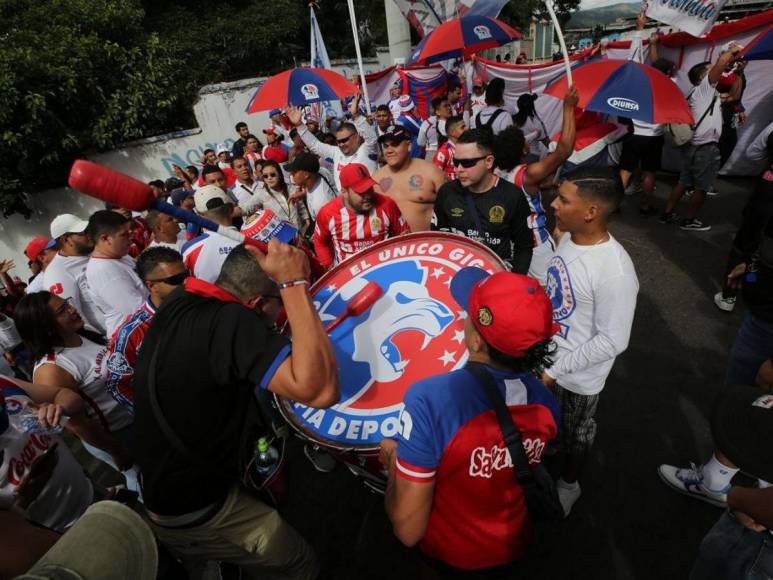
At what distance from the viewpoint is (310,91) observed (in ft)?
19.0

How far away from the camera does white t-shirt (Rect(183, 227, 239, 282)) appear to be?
373 cm

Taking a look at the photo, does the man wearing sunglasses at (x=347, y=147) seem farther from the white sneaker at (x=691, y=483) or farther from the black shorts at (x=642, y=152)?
the white sneaker at (x=691, y=483)

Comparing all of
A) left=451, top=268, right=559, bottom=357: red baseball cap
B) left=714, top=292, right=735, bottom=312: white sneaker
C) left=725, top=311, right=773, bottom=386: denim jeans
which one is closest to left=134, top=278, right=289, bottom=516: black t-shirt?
left=451, top=268, right=559, bottom=357: red baseball cap

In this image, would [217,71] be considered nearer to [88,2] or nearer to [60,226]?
[88,2]

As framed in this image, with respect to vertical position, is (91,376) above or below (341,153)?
below

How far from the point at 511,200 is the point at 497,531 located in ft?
7.95

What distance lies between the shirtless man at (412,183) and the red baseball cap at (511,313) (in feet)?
9.57

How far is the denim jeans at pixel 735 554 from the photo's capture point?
4.90 ft

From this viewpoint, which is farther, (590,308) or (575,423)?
(575,423)

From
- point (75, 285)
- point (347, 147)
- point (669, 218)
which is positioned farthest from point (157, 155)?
point (669, 218)

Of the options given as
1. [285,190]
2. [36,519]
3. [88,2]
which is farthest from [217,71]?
[36,519]

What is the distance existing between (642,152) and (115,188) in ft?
23.5

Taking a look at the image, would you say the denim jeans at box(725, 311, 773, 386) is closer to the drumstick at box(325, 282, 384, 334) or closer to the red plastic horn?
the drumstick at box(325, 282, 384, 334)

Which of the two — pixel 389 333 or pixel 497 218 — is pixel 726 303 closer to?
pixel 497 218
